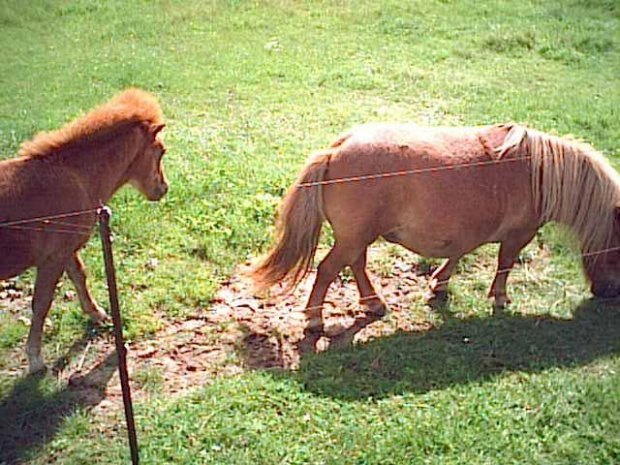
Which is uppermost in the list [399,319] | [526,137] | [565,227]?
[526,137]

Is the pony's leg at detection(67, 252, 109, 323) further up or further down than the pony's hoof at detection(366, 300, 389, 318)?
further up

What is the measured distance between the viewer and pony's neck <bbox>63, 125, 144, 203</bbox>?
13.6 ft

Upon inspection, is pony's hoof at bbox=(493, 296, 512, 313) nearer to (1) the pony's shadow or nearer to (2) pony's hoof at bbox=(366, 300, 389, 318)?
(2) pony's hoof at bbox=(366, 300, 389, 318)

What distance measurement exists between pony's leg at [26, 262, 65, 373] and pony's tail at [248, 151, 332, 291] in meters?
1.17

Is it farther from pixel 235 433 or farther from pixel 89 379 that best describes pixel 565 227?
pixel 89 379

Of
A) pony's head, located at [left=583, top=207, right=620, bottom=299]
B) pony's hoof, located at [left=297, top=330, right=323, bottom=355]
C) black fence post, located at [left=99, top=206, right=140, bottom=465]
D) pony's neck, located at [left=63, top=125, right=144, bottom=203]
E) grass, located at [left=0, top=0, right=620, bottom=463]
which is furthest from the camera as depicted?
pony's head, located at [left=583, top=207, right=620, bottom=299]

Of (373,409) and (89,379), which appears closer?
(373,409)

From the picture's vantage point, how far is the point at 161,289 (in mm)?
4848

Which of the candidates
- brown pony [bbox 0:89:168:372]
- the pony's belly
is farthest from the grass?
brown pony [bbox 0:89:168:372]

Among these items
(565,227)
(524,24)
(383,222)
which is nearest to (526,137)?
(565,227)

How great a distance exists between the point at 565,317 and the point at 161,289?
2477mm

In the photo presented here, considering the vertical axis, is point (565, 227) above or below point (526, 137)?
below

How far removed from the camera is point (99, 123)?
4.18 m

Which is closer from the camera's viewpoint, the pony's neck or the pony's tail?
the pony's neck
